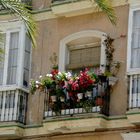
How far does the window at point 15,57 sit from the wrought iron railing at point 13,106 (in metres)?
0.32

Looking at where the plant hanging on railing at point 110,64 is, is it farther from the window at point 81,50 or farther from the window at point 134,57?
the window at point 134,57

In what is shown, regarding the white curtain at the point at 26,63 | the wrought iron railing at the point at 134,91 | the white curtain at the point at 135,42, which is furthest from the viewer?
the white curtain at the point at 26,63

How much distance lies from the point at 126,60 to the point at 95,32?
1.45 metres

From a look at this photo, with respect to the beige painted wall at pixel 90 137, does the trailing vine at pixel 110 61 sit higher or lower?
higher

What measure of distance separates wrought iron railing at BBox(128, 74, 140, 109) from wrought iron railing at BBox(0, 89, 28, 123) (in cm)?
343

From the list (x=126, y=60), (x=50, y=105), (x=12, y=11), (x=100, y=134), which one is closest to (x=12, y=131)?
(x=50, y=105)

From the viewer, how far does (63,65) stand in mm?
18609

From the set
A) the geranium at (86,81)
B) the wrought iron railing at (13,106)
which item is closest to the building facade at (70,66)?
the wrought iron railing at (13,106)

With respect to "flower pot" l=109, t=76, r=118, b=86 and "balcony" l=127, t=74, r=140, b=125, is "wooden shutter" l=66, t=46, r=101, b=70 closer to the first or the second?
"flower pot" l=109, t=76, r=118, b=86

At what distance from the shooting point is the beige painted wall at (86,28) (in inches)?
675

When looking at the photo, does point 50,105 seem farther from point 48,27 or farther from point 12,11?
point 12,11

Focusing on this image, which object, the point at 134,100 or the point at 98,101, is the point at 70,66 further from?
the point at 134,100

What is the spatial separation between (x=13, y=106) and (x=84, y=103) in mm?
2407

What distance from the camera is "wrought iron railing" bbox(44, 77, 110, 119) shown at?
1692 centimetres
